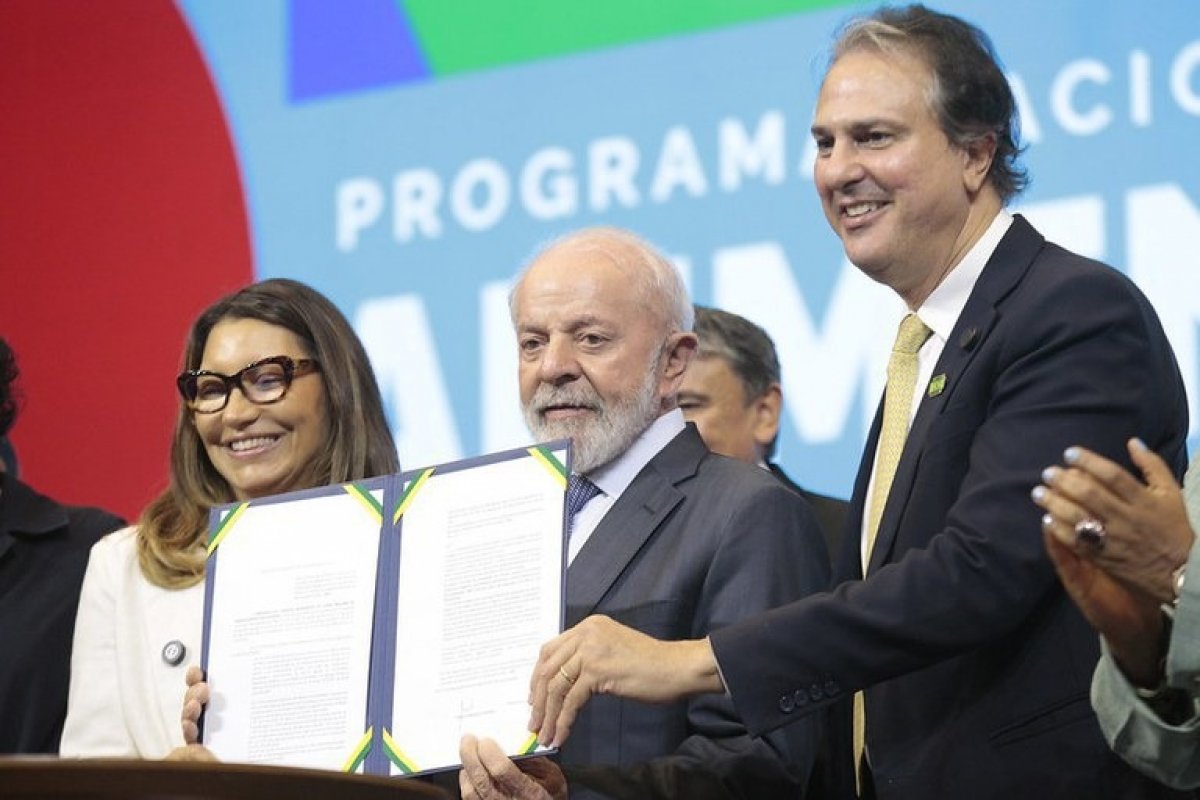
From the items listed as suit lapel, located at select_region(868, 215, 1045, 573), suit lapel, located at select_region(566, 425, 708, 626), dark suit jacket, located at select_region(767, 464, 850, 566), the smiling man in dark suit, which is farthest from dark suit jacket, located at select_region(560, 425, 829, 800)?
dark suit jacket, located at select_region(767, 464, 850, 566)

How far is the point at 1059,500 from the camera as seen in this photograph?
2.12m

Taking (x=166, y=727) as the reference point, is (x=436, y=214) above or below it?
above

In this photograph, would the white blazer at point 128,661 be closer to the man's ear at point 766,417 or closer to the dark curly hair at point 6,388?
the dark curly hair at point 6,388

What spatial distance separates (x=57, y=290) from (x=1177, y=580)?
166 inches

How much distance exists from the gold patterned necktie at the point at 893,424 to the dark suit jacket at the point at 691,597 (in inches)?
3.6

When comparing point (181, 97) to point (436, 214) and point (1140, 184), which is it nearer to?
point (436, 214)

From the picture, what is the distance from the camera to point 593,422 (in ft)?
10.8

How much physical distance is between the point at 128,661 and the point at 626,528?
94 cm

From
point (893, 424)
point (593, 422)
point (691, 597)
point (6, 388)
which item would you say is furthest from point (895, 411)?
point (6, 388)

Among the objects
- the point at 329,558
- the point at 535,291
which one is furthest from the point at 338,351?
the point at 329,558

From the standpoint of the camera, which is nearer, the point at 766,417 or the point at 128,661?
the point at 128,661

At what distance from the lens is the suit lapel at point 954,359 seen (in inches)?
110

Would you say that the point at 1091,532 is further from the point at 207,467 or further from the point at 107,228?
the point at 107,228

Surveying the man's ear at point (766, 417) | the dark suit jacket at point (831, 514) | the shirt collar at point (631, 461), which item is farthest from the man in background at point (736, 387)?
the shirt collar at point (631, 461)
